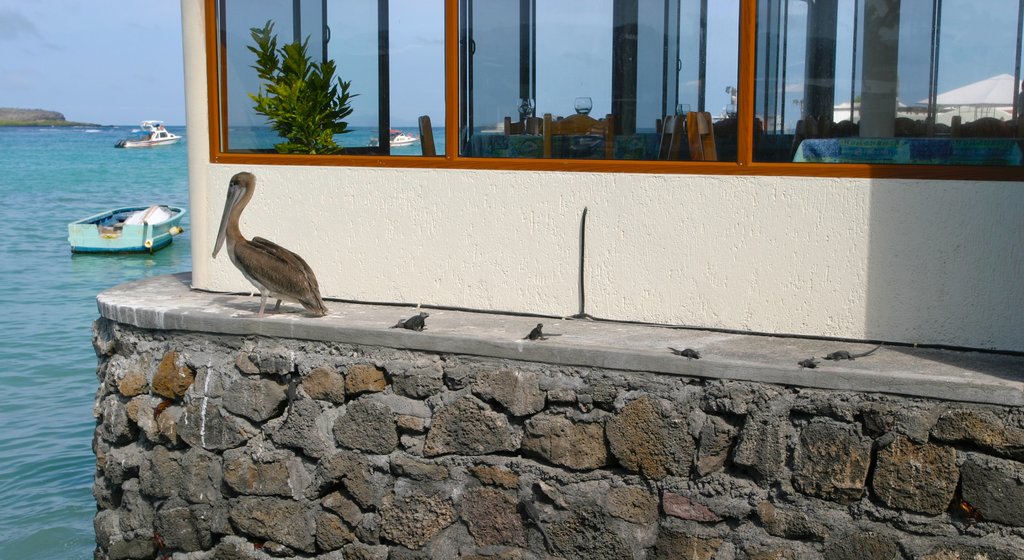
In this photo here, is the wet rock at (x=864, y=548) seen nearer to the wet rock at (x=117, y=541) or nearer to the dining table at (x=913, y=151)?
the dining table at (x=913, y=151)

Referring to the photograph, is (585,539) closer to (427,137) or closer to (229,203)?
(427,137)

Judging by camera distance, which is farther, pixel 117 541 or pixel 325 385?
pixel 117 541

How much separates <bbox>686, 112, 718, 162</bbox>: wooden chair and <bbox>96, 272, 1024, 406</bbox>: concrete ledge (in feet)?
3.19

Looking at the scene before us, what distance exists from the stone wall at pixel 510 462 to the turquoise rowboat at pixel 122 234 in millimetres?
20507

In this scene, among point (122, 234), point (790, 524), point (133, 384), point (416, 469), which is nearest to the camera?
point (790, 524)

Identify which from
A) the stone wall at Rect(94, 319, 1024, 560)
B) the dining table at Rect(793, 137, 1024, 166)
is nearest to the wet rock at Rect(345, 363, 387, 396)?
the stone wall at Rect(94, 319, 1024, 560)

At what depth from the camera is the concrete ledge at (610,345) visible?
5055 millimetres

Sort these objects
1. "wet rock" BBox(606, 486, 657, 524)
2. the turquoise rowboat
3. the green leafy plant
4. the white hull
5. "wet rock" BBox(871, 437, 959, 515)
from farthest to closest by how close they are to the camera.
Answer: the white hull, the turquoise rowboat, the green leafy plant, "wet rock" BBox(606, 486, 657, 524), "wet rock" BBox(871, 437, 959, 515)

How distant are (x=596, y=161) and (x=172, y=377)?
2.81 m

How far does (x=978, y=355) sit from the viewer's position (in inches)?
221

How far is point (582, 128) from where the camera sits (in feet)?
21.4

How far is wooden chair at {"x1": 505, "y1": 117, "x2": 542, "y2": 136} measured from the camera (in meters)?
6.61

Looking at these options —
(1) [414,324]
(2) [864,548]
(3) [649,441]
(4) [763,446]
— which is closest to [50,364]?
(1) [414,324]

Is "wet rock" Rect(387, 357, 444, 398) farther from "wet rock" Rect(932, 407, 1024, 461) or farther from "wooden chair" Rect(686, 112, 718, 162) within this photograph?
"wet rock" Rect(932, 407, 1024, 461)
